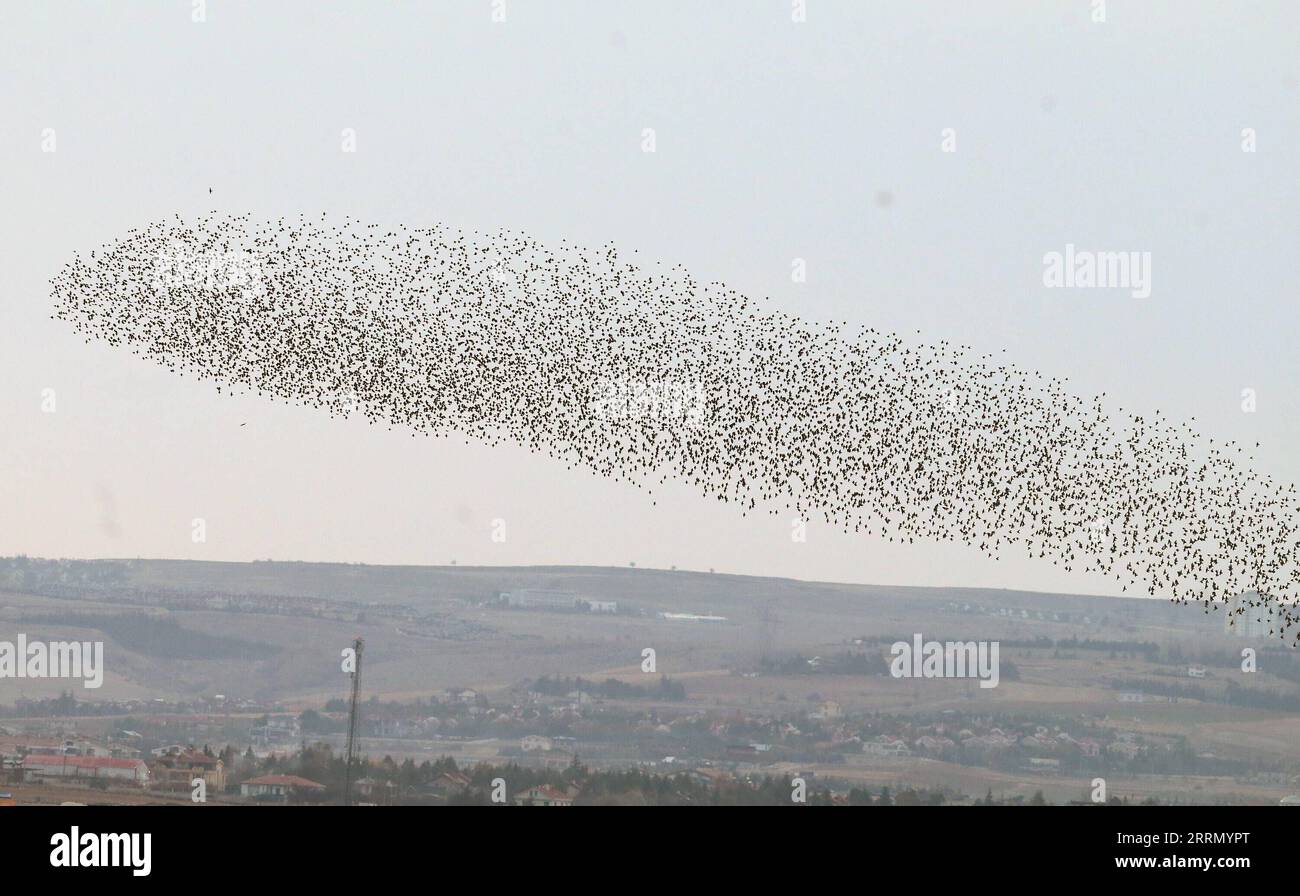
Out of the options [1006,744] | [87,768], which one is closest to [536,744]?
[87,768]

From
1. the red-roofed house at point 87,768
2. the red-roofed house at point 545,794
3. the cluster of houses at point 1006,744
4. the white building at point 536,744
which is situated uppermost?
the red-roofed house at point 87,768

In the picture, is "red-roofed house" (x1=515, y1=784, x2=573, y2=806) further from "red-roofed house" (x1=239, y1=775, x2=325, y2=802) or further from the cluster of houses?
the cluster of houses

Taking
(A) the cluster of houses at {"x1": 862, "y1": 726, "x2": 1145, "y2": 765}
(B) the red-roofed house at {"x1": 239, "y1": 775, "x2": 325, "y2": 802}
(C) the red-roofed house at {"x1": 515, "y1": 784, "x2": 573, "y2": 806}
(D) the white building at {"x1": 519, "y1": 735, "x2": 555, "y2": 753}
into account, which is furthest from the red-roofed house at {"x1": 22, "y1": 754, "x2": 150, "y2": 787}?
(A) the cluster of houses at {"x1": 862, "y1": 726, "x2": 1145, "y2": 765}

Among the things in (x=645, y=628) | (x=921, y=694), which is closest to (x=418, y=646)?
(x=645, y=628)

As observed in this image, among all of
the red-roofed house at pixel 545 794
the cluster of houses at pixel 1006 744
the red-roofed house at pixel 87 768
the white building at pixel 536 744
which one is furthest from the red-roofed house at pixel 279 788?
the cluster of houses at pixel 1006 744

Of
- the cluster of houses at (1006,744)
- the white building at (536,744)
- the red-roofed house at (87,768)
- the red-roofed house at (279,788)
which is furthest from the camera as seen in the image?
the cluster of houses at (1006,744)

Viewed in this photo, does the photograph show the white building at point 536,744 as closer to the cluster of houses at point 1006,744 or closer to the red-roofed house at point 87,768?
the cluster of houses at point 1006,744

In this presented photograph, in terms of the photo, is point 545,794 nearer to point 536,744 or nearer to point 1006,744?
point 536,744

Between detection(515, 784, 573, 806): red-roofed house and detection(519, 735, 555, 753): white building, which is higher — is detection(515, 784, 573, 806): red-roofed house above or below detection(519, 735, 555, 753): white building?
Answer: above

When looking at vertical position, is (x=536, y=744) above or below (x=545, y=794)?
below

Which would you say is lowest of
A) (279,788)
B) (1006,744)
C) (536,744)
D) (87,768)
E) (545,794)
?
(1006,744)
